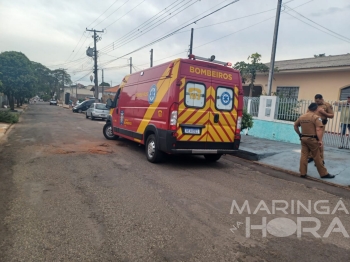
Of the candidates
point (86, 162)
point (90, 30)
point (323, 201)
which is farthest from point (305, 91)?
point (90, 30)

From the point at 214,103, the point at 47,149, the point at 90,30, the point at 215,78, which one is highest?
the point at 90,30

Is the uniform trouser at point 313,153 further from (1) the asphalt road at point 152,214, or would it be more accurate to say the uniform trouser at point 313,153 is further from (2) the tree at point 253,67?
(2) the tree at point 253,67

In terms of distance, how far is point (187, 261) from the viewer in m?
2.58

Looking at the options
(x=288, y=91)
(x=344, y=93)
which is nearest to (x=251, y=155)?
(x=344, y=93)

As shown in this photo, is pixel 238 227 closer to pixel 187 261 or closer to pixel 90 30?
pixel 187 261

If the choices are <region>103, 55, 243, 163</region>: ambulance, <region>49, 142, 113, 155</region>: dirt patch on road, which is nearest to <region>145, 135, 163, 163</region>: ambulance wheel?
<region>103, 55, 243, 163</region>: ambulance

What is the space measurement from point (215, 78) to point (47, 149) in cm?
548

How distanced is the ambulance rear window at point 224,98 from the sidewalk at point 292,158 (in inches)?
88.4

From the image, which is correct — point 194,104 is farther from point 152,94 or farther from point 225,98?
point 152,94

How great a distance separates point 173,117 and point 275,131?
685 cm

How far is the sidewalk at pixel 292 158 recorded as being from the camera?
628 centimetres

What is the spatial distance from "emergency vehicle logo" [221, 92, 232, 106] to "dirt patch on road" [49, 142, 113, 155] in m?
3.70

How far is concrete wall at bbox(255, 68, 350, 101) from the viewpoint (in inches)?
557

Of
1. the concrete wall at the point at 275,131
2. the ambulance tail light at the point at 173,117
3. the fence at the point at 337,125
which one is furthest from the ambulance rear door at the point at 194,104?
the concrete wall at the point at 275,131
